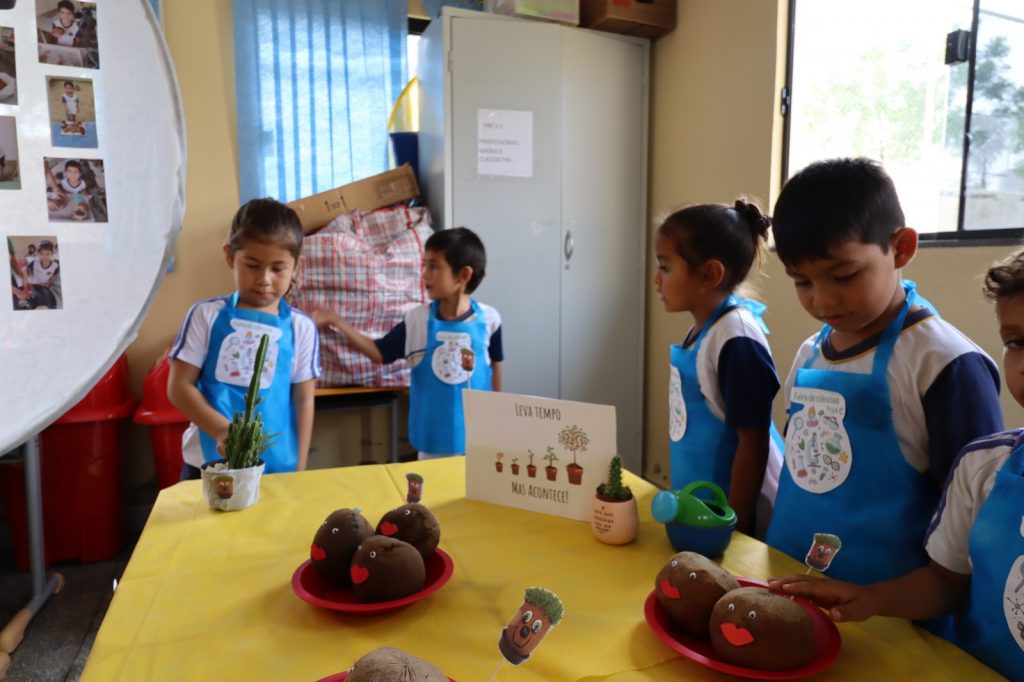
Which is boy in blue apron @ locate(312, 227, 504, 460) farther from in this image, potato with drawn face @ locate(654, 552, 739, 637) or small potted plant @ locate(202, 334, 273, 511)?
potato with drawn face @ locate(654, 552, 739, 637)

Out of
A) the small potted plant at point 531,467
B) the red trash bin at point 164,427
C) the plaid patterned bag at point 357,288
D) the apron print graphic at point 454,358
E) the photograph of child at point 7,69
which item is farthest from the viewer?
the plaid patterned bag at point 357,288

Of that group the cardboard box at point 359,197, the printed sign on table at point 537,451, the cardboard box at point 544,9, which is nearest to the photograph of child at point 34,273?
the printed sign on table at point 537,451

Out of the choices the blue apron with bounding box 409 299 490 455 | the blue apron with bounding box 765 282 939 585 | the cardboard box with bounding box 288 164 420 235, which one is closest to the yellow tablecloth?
the blue apron with bounding box 765 282 939 585

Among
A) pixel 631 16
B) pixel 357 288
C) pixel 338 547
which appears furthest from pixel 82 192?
pixel 631 16

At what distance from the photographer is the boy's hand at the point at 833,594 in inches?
28.0

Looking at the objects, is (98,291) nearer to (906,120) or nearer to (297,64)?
(906,120)

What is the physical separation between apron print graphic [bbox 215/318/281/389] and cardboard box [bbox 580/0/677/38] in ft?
7.60

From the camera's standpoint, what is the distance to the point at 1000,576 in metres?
0.74

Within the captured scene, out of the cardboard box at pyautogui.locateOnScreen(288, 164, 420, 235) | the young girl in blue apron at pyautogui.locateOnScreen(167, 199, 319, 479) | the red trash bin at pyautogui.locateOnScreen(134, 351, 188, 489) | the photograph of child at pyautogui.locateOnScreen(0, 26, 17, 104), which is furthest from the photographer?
the cardboard box at pyautogui.locateOnScreen(288, 164, 420, 235)

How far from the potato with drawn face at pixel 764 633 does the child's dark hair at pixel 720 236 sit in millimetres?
872

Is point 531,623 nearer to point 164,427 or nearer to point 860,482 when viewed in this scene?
point 860,482

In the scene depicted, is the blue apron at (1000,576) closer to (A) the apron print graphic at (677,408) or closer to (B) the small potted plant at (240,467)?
(A) the apron print graphic at (677,408)

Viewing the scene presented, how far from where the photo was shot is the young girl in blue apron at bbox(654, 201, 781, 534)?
1245 millimetres

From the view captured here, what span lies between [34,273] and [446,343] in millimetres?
1567
